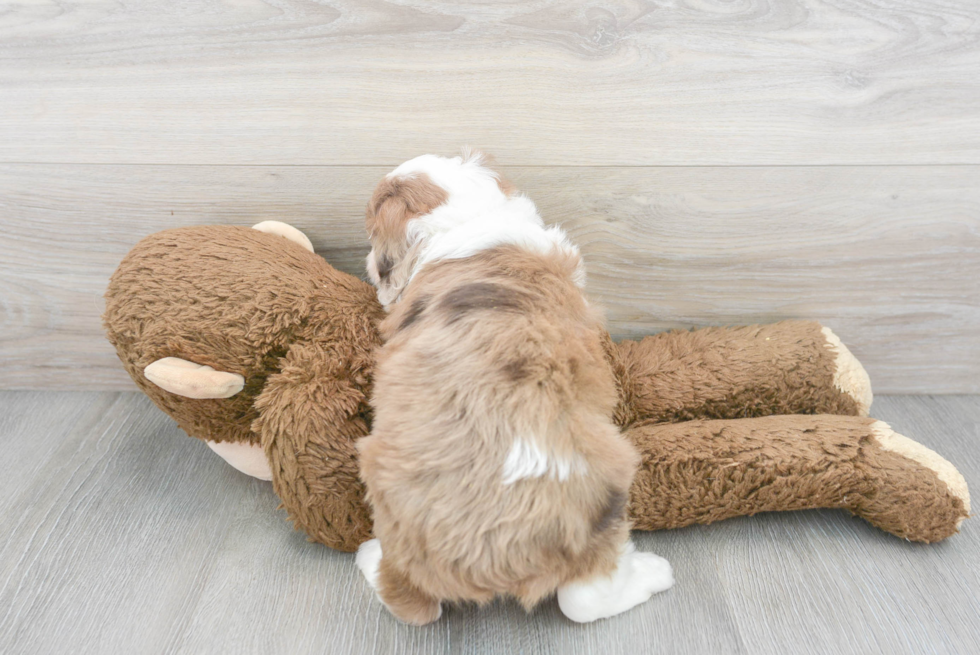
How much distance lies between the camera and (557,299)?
99 cm

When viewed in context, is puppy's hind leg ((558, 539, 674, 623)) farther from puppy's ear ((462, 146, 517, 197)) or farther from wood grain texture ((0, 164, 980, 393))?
puppy's ear ((462, 146, 517, 197))

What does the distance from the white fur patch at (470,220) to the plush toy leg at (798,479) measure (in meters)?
0.39

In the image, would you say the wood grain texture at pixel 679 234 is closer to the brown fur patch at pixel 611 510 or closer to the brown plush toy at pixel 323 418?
the brown plush toy at pixel 323 418

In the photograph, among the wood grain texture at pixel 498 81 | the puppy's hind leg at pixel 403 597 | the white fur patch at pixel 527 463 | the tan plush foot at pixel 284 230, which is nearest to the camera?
the white fur patch at pixel 527 463

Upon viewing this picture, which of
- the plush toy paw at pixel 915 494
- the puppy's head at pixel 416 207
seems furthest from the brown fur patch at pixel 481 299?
the plush toy paw at pixel 915 494

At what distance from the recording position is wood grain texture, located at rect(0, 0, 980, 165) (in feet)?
3.93

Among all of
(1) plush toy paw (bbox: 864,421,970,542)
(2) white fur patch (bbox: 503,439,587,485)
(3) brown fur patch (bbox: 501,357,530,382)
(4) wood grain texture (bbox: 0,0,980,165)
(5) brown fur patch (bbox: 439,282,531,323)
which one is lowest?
(1) plush toy paw (bbox: 864,421,970,542)

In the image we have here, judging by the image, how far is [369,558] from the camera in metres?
1.11

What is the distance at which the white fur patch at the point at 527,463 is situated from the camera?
0.84 metres

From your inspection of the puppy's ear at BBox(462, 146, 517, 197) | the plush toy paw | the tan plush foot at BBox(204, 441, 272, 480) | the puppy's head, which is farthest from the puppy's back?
the plush toy paw

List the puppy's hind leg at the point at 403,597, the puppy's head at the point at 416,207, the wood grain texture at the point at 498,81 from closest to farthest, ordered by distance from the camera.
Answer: the puppy's hind leg at the point at 403,597 → the puppy's head at the point at 416,207 → the wood grain texture at the point at 498,81

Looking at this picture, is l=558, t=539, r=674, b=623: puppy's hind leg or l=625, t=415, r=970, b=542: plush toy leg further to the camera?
l=625, t=415, r=970, b=542: plush toy leg

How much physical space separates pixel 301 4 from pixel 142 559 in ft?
3.64

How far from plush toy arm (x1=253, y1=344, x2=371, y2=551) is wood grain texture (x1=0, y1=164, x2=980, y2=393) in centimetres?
41
